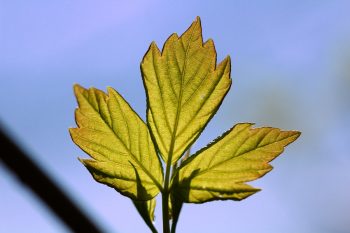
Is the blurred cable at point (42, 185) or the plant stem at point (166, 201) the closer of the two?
the blurred cable at point (42, 185)

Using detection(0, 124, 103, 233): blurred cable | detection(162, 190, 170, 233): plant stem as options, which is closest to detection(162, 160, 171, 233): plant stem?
detection(162, 190, 170, 233): plant stem

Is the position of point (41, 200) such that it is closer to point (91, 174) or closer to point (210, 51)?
point (91, 174)

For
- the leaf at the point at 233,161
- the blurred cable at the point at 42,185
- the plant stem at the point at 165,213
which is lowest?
the blurred cable at the point at 42,185

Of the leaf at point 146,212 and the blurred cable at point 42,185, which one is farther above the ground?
the leaf at point 146,212

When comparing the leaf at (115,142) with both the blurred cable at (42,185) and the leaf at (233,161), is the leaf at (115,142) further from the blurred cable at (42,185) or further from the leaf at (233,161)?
the blurred cable at (42,185)

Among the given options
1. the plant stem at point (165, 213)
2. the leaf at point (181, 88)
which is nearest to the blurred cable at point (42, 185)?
the plant stem at point (165, 213)

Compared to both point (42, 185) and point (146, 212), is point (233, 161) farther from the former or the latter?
point (42, 185)
